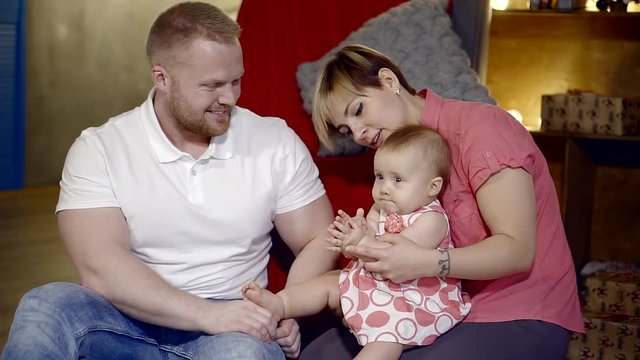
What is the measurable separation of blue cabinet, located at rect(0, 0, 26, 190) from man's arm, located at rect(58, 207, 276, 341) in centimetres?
368

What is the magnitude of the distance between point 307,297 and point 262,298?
4.4 inches

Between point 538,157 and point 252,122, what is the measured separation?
683 mm

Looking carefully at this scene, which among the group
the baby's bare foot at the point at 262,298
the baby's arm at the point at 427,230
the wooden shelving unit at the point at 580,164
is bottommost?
the wooden shelving unit at the point at 580,164

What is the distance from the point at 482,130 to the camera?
1922mm

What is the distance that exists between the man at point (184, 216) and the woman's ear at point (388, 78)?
0.31m

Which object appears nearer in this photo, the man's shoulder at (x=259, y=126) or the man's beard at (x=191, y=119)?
the man's beard at (x=191, y=119)

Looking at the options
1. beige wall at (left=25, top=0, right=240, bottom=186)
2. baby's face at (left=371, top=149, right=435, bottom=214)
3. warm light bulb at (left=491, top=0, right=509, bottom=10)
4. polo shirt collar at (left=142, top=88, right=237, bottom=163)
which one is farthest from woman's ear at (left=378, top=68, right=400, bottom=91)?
beige wall at (left=25, top=0, right=240, bottom=186)

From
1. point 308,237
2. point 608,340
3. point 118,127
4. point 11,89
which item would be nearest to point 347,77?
point 308,237

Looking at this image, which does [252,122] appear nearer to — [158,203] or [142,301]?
[158,203]

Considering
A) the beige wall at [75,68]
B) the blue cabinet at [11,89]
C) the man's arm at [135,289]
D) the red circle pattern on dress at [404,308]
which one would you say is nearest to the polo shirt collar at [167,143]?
the man's arm at [135,289]

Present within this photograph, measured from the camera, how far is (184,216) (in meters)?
2.14

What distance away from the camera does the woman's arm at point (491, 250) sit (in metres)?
1.83

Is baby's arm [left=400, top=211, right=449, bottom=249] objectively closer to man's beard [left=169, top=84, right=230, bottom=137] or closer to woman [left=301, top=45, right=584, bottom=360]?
woman [left=301, top=45, right=584, bottom=360]

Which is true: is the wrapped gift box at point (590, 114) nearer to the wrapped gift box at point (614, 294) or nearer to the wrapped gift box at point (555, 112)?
the wrapped gift box at point (555, 112)
